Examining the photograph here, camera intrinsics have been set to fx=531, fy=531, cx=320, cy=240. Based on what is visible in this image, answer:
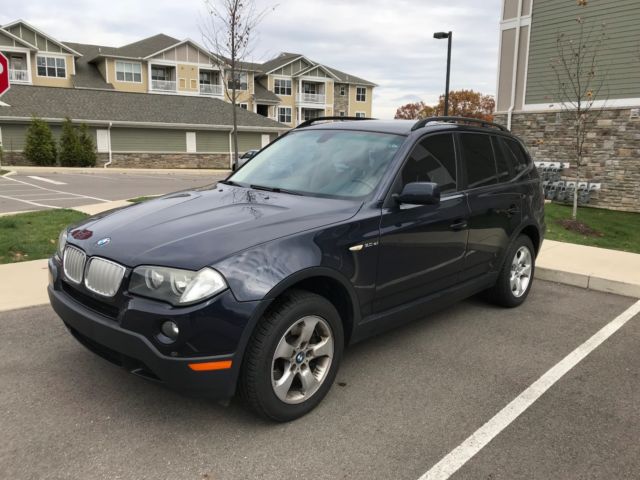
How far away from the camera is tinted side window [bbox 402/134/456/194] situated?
4.02m

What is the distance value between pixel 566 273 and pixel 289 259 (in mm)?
4860

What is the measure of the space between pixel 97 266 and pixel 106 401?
36.3 inches

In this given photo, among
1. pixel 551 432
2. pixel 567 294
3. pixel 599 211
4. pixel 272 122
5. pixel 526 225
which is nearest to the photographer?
pixel 551 432

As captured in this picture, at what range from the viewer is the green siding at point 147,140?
115 ft

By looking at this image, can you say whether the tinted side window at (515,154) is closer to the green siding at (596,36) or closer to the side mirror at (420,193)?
the side mirror at (420,193)

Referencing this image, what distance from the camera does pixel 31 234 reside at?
7969 mm

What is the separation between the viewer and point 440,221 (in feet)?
13.6

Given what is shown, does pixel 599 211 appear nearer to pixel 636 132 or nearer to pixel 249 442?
pixel 636 132

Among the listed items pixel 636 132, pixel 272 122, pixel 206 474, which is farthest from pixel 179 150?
pixel 206 474

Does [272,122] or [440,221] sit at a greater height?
[272,122]

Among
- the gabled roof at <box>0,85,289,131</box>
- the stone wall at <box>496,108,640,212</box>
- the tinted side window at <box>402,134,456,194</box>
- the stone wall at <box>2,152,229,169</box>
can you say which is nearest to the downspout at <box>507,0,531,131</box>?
the stone wall at <box>496,108,640,212</box>

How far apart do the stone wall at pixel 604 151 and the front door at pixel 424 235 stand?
41.6 feet

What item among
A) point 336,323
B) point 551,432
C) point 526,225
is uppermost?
point 526,225

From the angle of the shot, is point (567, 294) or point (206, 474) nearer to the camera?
point (206, 474)
